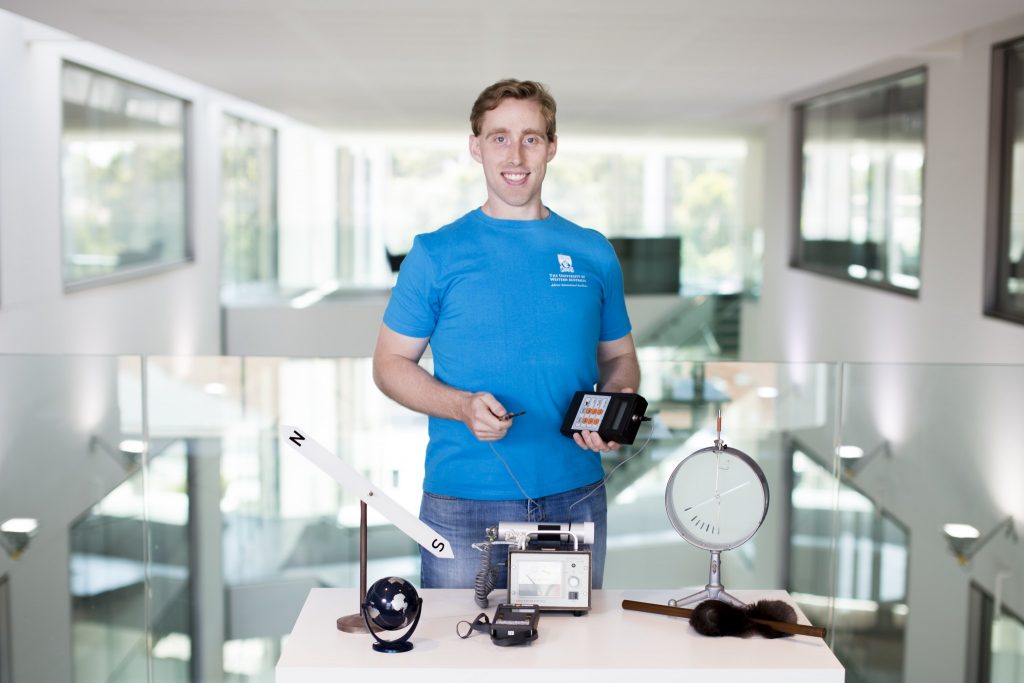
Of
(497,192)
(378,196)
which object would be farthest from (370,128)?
(497,192)

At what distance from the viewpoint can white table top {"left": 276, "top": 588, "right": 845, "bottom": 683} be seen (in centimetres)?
176

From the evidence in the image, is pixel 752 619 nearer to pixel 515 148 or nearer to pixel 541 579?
pixel 541 579

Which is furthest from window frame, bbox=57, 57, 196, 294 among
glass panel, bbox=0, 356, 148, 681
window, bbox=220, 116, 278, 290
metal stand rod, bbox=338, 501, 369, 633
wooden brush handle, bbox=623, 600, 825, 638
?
wooden brush handle, bbox=623, 600, 825, 638

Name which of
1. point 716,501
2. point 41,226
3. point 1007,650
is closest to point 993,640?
point 1007,650

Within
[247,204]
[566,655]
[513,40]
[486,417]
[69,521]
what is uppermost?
[513,40]

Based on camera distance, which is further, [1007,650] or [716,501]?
[1007,650]

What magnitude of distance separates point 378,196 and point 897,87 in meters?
10.8

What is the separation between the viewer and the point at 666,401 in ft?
14.7

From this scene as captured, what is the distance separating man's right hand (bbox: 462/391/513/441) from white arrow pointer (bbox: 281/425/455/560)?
0.21 metres

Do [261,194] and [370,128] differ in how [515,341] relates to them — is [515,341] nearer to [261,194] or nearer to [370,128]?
[370,128]

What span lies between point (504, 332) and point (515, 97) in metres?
0.44

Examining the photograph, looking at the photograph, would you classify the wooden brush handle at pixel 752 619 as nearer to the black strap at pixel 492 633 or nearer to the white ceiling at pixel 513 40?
the black strap at pixel 492 633

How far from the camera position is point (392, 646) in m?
1.82

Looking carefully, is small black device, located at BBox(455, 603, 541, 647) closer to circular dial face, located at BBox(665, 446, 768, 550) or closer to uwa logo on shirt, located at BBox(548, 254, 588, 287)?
circular dial face, located at BBox(665, 446, 768, 550)
